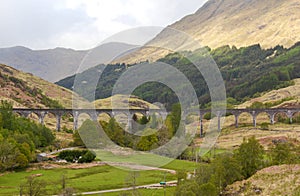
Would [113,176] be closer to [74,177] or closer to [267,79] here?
[74,177]

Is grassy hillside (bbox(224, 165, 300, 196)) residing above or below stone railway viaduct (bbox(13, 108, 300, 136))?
below

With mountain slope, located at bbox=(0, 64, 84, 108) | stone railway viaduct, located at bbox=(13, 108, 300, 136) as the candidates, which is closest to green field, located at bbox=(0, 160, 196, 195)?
stone railway viaduct, located at bbox=(13, 108, 300, 136)

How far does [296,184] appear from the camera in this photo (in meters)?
39.5

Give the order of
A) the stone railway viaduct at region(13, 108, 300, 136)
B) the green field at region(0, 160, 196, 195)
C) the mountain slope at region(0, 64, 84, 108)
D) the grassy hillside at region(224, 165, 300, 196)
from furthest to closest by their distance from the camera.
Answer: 1. the mountain slope at region(0, 64, 84, 108)
2. the stone railway viaduct at region(13, 108, 300, 136)
3. the green field at region(0, 160, 196, 195)
4. the grassy hillside at region(224, 165, 300, 196)

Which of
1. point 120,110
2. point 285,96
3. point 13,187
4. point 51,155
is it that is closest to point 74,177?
point 13,187

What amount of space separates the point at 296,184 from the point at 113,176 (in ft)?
91.8

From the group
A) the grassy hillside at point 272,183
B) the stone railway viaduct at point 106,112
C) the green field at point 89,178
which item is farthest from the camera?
the stone railway viaduct at point 106,112

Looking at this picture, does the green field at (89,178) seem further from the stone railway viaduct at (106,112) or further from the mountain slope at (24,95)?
the mountain slope at (24,95)

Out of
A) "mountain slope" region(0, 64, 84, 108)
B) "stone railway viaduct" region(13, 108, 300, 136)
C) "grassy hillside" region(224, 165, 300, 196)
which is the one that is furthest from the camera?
"mountain slope" region(0, 64, 84, 108)

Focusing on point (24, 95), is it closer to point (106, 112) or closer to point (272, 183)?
point (106, 112)

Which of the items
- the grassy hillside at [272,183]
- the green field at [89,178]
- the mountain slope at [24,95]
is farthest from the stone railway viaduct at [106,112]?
the grassy hillside at [272,183]

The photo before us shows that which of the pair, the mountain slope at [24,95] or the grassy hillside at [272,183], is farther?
the mountain slope at [24,95]

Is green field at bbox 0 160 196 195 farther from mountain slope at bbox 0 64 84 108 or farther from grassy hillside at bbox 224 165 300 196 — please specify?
mountain slope at bbox 0 64 84 108

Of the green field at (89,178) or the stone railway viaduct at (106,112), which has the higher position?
the stone railway viaduct at (106,112)
